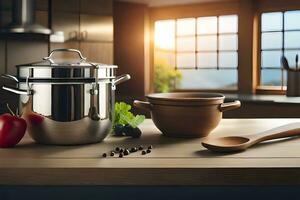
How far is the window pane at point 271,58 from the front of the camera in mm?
4507

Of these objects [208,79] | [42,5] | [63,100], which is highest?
[42,5]

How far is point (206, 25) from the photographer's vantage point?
16.0ft

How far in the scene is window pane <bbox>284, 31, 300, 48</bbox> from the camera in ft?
14.6

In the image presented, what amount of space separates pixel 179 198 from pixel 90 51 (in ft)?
12.1

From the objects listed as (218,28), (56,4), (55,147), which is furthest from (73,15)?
(55,147)

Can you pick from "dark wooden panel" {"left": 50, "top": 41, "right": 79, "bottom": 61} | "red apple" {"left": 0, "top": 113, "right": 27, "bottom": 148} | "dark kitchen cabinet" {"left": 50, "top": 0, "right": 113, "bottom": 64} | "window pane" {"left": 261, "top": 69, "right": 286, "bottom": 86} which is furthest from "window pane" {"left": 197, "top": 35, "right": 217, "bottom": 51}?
"red apple" {"left": 0, "top": 113, "right": 27, "bottom": 148}

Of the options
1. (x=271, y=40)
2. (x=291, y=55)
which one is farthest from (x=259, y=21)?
(x=291, y=55)

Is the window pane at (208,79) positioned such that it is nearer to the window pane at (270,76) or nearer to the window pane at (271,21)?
the window pane at (270,76)

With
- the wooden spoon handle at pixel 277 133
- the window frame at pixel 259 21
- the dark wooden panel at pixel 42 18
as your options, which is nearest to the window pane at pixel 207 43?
the window frame at pixel 259 21

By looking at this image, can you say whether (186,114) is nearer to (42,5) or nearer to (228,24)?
(42,5)

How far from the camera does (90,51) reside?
465 cm

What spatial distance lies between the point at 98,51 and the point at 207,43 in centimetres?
120

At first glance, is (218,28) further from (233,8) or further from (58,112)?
(58,112)

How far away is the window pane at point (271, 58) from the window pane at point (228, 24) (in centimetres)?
41
